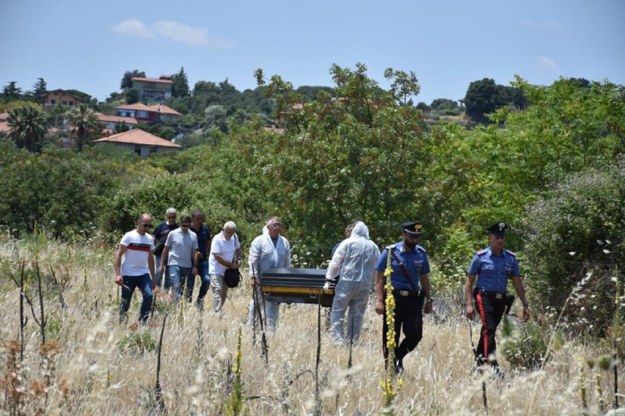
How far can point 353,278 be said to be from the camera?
8.87m

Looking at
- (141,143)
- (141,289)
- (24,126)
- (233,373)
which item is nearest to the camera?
(233,373)

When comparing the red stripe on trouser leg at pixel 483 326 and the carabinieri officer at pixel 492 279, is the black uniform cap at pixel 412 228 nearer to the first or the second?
the carabinieri officer at pixel 492 279

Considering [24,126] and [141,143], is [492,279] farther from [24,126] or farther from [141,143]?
[141,143]

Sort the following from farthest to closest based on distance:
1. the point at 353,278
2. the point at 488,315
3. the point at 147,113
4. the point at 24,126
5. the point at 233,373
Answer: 1. the point at 147,113
2. the point at 24,126
3. the point at 353,278
4. the point at 488,315
5. the point at 233,373

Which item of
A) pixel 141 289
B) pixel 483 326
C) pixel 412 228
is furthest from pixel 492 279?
pixel 141 289

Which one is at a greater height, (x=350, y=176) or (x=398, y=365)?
(x=350, y=176)

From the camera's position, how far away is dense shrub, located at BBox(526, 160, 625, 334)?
10242 mm

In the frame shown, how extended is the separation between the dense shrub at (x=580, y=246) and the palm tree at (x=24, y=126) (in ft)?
281

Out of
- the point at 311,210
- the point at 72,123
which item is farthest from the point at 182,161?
the point at 311,210

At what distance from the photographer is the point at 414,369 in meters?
7.25

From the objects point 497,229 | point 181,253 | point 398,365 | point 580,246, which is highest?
point 497,229

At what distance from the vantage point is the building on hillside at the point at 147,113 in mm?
159625

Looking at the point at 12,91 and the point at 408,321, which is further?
the point at 12,91

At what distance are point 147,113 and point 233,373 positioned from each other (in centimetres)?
16015
